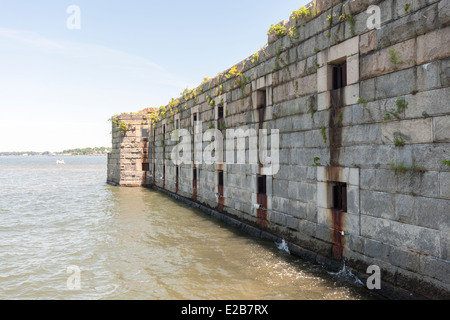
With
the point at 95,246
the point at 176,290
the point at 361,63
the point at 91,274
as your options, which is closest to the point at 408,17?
the point at 361,63

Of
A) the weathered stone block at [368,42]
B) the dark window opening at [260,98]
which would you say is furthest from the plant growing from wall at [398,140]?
the dark window opening at [260,98]

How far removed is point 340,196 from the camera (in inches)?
271

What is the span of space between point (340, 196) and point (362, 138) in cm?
138

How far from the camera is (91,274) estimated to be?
726cm

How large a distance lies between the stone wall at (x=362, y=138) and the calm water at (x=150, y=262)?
88cm

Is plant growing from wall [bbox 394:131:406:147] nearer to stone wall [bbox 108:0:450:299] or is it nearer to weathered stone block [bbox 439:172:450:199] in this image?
stone wall [bbox 108:0:450:299]

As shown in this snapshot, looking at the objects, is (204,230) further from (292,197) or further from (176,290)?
(176,290)

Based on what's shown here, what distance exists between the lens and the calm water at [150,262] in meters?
6.21

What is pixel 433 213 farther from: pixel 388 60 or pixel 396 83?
pixel 388 60

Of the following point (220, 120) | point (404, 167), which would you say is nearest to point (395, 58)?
point (404, 167)

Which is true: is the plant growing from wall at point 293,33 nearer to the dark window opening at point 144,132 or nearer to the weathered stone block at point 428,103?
the weathered stone block at point 428,103

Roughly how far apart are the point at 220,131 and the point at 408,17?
8.15 metres

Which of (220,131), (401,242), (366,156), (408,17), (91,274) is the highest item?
(408,17)
